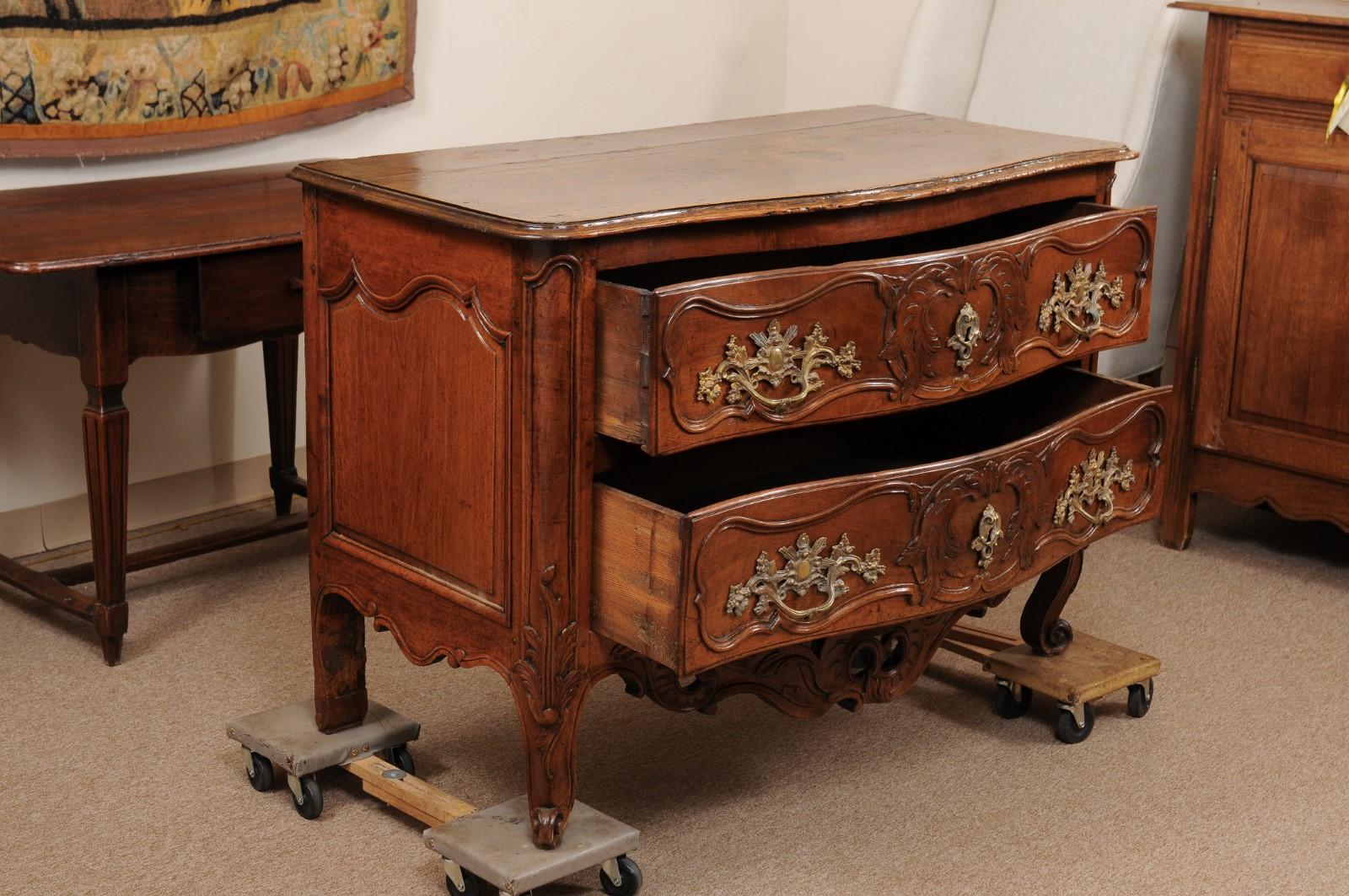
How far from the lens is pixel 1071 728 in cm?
234

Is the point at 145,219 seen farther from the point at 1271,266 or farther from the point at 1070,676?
the point at 1271,266

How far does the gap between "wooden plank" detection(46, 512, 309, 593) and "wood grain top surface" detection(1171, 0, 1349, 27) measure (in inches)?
71.4

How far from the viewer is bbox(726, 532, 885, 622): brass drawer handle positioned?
1.70m

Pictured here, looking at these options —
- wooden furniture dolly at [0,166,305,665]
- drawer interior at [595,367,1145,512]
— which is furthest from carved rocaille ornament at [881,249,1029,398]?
wooden furniture dolly at [0,166,305,665]

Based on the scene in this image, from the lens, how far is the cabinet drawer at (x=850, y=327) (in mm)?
1646

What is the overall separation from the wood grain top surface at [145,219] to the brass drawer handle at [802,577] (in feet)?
3.64

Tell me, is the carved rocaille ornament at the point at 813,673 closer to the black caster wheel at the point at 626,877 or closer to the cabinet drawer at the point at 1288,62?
the black caster wheel at the point at 626,877

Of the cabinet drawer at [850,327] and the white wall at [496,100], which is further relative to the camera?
the white wall at [496,100]

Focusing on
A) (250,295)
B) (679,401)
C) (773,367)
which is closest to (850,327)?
(773,367)

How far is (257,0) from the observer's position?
3016mm

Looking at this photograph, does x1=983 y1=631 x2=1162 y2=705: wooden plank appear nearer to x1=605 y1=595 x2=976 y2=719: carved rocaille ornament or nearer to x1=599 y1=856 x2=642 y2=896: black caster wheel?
x1=605 y1=595 x2=976 y2=719: carved rocaille ornament

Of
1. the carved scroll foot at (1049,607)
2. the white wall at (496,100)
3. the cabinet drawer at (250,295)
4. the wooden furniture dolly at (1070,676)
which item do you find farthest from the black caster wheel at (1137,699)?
the white wall at (496,100)

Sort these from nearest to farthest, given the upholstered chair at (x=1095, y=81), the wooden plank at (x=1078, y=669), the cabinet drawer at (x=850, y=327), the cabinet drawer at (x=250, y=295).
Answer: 1. the cabinet drawer at (x=850, y=327)
2. the wooden plank at (x=1078, y=669)
3. the cabinet drawer at (x=250, y=295)
4. the upholstered chair at (x=1095, y=81)

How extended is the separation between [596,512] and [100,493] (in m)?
1.06
